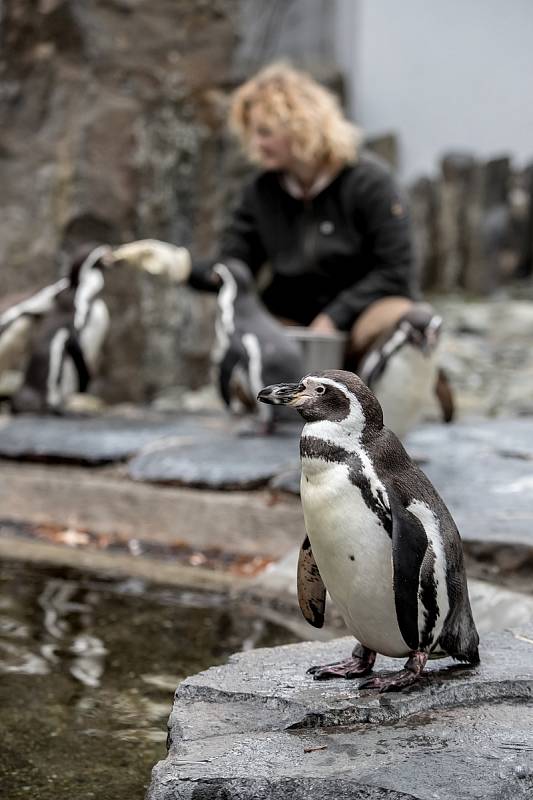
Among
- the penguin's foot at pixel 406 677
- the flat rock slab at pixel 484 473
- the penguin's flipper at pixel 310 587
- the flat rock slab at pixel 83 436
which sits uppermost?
the penguin's flipper at pixel 310 587

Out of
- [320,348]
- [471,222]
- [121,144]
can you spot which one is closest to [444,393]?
[320,348]

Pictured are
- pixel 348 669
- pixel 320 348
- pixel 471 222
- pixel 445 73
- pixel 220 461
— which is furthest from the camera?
pixel 445 73

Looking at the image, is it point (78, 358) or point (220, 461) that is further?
point (78, 358)

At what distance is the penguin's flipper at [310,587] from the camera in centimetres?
197

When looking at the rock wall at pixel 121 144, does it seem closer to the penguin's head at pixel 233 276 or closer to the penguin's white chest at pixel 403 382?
the penguin's head at pixel 233 276

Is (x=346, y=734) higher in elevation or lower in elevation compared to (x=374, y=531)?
lower

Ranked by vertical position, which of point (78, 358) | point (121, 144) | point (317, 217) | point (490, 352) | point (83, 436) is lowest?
point (490, 352)

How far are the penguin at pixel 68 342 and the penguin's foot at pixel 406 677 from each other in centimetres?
313

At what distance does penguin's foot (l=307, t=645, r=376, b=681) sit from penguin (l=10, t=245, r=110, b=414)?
3.02m

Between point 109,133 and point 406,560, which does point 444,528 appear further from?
point 109,133

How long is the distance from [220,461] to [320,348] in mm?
785

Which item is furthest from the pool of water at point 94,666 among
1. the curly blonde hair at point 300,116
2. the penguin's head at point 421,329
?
the curly blonde hair at point 300,116

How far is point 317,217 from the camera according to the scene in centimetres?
491

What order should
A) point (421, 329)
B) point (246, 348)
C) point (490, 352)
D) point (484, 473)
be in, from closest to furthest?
1. point (484, 473)
2. point (421, 329)
3. point (246, 348)
4. point (490, 352)
